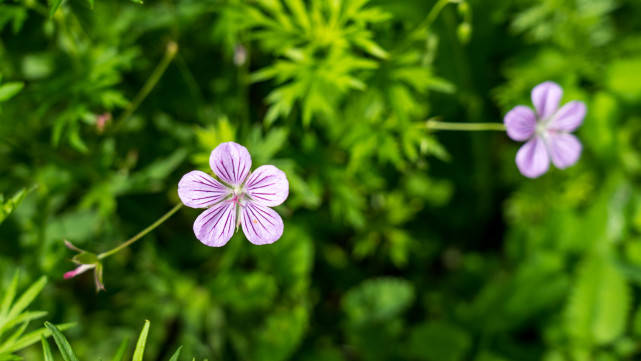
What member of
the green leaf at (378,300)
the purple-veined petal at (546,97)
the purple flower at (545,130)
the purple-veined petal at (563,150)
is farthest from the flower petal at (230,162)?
the green leaf at (378,300)

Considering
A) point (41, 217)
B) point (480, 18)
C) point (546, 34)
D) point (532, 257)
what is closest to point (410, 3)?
point (480, 18)

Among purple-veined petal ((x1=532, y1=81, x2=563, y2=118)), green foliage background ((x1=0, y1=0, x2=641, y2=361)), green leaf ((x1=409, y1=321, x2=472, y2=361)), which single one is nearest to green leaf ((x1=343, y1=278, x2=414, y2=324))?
green foliage background ((x1=0, y1=0, x2=641, y2=361))

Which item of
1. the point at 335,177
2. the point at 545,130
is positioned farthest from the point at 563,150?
the point at 335,177

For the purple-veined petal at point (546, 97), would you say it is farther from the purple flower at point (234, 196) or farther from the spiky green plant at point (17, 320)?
the spiky green plant at point (17, 320)

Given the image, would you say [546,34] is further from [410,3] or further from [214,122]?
[214,122]

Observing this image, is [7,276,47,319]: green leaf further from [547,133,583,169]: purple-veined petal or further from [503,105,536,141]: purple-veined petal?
[547,133,583,169]: purple-veined petal
